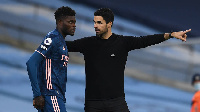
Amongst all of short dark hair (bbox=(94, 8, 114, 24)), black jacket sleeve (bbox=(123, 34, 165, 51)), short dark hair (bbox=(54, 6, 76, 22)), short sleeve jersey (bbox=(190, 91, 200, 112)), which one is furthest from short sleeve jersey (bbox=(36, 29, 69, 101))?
short sleeve jersey (bbox=(190, 91, 200, 112))

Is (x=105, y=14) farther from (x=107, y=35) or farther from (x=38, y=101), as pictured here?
(x=38, y=101)

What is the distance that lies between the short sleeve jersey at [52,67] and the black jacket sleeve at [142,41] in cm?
60

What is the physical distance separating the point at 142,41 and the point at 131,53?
23.9 ft

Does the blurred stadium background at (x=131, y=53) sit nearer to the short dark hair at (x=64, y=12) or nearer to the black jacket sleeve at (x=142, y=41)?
the black jacket sleeve at (x=142, y=41)

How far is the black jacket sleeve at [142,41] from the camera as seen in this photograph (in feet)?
12.3

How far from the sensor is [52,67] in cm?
347

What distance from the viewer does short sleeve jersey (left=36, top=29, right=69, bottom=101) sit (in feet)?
11.4

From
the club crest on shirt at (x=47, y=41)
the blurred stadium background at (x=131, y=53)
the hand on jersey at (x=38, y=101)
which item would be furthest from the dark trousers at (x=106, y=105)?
the blurred stadium background at (x=131, y=53)

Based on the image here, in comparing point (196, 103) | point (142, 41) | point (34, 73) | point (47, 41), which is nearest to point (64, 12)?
point (47, 41)

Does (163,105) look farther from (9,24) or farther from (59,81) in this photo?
(59,81)

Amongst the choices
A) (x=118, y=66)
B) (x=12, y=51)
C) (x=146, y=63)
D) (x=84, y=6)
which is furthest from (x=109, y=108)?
(x=84, y=6)

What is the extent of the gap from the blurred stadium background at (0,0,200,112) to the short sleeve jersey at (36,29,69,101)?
6.98 meters

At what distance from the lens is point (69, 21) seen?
3525mm

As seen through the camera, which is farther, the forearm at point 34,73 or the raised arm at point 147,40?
the raised arm at point 147,40
